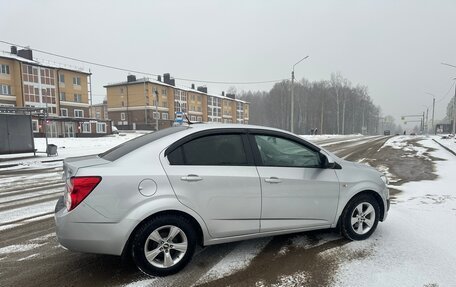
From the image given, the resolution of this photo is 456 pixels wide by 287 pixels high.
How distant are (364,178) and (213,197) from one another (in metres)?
2.21

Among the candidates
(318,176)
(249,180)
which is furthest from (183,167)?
(318,176)

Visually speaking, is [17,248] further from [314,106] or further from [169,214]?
[314,106]

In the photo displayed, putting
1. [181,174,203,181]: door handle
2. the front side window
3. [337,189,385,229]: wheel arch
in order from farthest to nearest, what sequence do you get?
[337,189,385,229]: wheel arch → the front side window → [181,174,203,181]: door handle

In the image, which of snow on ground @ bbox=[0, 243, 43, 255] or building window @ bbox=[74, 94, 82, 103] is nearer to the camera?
snow on ground @ bbox=[0, 243, 43, 255]

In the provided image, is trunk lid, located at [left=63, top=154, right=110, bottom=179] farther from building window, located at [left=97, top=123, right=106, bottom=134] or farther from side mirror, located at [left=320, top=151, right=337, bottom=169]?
building window, located at [left=97, top=123, right=106, bottom=134]

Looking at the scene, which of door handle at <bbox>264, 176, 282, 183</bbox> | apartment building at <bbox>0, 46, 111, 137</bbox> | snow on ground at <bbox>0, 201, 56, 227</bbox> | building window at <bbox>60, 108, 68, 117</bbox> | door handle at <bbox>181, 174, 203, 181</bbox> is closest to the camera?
door handle at <bbox>181, 174, 203, 181</bbox>

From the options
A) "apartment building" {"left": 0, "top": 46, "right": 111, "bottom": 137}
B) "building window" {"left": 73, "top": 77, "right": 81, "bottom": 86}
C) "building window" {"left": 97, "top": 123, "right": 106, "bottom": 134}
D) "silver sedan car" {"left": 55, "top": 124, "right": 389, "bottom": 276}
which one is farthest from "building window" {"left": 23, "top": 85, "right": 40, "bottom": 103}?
"silver sedan car" {"left": 55, "top": 124, "right": 389, "bottom": 276}

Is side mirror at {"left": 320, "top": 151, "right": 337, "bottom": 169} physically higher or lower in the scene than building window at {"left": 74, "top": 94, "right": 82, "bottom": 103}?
lower

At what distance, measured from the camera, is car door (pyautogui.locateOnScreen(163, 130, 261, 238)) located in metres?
3.54

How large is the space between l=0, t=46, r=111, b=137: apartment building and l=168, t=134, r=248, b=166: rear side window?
4555cm

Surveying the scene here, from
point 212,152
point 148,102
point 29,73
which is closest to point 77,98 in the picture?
point 29,73

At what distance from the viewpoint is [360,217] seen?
449 centimetres

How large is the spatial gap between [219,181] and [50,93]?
5508 cm

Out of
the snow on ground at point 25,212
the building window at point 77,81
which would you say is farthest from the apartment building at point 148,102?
the snow on ground at point 25,212
